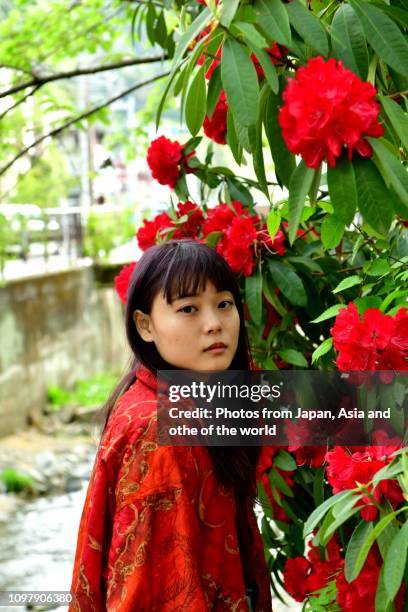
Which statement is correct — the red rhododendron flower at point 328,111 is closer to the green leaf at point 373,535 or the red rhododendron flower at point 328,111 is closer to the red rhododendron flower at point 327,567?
the green leaf at point 373,535

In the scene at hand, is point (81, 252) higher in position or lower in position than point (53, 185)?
lower

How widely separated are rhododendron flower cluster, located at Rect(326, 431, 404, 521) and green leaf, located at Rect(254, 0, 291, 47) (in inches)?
22.9

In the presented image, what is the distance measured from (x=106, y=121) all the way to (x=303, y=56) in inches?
103

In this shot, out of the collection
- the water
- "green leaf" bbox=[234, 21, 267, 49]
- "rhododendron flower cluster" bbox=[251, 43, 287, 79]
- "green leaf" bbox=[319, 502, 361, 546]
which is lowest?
the water

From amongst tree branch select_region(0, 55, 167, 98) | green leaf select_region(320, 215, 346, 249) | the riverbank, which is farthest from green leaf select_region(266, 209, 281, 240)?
the riverbank

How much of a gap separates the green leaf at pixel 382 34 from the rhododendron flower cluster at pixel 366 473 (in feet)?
1.81

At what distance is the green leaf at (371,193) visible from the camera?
1110 mm

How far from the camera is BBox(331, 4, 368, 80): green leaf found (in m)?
1.24

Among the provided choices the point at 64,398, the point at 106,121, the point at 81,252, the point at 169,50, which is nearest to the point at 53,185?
the point at 81,252

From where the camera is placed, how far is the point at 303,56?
4.16 ft

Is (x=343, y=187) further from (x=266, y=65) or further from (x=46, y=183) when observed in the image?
(x=46, y=183)

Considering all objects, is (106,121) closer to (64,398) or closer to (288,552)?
(288,552)

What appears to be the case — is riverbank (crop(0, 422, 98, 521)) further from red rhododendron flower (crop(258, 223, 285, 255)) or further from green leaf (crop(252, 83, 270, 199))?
green leaf (crop(252, 83, 270, 199))

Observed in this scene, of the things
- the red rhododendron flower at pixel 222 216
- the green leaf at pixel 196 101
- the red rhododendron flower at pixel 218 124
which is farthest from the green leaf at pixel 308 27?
the red rhododendron flower at pixel 222 216
